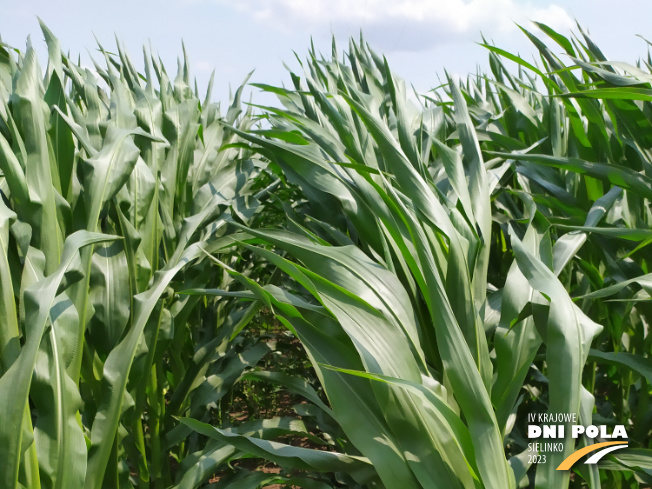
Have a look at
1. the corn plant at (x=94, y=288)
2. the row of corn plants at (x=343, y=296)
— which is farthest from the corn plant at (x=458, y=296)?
the corn plant at (x=94, y=288)

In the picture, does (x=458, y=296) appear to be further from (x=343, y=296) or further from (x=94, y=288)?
(x=94, y=288)

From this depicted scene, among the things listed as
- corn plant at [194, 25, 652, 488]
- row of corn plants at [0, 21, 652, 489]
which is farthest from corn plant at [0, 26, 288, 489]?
corn plant at [194, 25, 652, 488]

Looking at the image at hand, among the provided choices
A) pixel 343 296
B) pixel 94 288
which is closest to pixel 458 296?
pixel 343 296

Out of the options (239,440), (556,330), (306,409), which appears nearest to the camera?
(556,330)

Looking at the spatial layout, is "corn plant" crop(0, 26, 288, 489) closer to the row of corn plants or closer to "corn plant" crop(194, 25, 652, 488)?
the row of corn plants

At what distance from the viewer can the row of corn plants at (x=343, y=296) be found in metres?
0.70

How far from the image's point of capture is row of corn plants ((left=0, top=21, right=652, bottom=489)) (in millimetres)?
696

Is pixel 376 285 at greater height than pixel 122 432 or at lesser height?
greater

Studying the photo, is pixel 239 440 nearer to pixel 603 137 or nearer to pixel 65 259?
pixel 65 259

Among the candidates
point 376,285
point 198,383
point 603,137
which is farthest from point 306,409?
point 603,137

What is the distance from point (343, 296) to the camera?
76 cm

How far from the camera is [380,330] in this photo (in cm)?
73

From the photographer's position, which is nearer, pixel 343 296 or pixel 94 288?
pixel 343 296

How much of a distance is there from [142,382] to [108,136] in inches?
16.9
